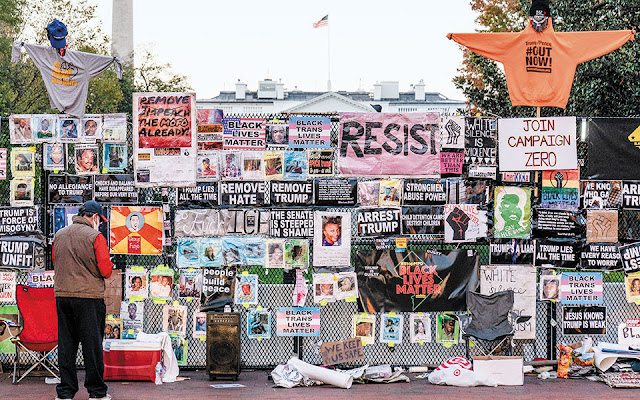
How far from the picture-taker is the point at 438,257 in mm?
8906

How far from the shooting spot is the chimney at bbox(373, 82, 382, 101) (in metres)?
119

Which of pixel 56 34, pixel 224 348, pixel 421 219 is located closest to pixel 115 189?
pixel 56 34

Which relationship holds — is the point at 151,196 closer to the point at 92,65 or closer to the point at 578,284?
the point at 92,65

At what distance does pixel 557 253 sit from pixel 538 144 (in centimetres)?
136

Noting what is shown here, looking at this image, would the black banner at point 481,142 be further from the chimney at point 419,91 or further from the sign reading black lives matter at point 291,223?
the chimney at point 419,91

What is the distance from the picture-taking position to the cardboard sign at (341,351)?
846cm

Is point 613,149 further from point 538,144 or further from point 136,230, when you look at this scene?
point 136,230

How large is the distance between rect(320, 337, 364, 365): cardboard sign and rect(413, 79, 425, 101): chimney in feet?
379

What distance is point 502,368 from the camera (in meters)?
8.20

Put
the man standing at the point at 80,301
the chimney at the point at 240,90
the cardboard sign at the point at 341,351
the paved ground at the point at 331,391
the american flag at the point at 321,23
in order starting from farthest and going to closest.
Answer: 1. the chimney at the point at 240,90
2. the american flag at the point at 321,23
3. the cardboard sign at the point at 341,351
4. the paved ground at the point at 331,391
5. the man standing at the point at 80,301

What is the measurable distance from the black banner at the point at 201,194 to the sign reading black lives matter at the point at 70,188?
3.73 feet

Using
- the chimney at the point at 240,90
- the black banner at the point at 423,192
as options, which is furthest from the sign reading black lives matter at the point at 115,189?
the chimney at the point at 240,90

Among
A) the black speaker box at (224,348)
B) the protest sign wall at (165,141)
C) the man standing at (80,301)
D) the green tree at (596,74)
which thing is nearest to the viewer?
the man standing at (80,301)

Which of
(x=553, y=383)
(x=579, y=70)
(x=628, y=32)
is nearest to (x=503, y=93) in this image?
(x=579, y=70)
